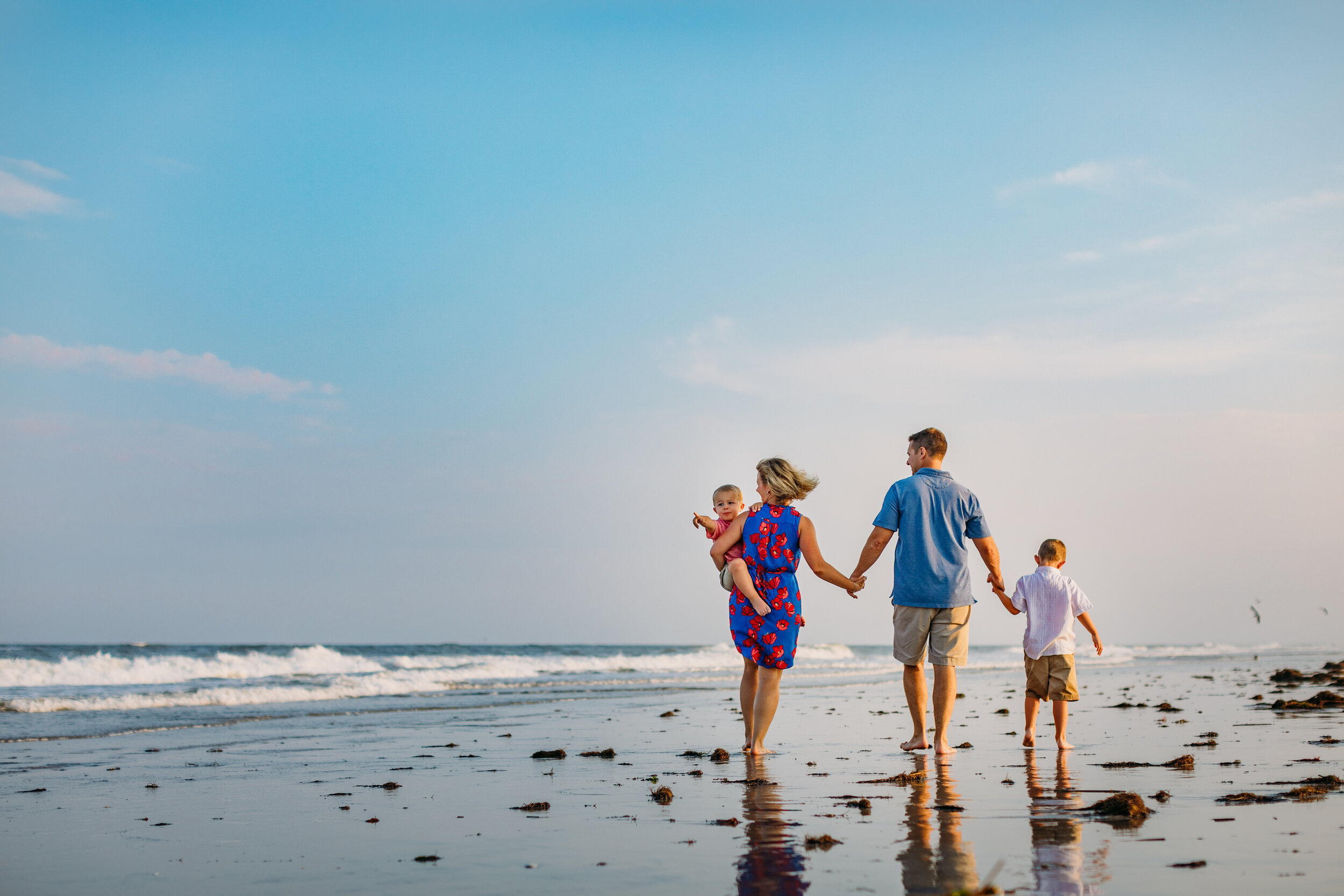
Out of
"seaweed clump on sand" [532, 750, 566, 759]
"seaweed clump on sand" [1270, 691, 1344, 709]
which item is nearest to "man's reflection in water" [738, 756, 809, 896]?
"seaweed clump on sand" [532, 750, 566, 759]

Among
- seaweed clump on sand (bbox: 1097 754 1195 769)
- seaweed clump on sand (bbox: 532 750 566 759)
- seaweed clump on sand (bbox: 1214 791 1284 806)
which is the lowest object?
seaweed clump on sand (bbox: 532 750 566 759)

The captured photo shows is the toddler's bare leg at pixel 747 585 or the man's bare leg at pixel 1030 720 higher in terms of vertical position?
the toddler's bare leg at pixel 747 585

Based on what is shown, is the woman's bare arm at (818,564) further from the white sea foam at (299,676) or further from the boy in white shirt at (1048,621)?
the white sea foam at (299,676)

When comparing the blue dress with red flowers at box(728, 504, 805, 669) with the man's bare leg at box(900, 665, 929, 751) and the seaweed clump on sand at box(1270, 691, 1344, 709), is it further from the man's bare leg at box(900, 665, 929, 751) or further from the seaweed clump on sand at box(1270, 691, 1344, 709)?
the seaweed clump on sand at box(1270, 691, 1344, 709)

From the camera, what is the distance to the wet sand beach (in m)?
3.26

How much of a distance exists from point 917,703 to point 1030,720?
101 centimetres

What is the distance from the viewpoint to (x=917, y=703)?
6.84 m

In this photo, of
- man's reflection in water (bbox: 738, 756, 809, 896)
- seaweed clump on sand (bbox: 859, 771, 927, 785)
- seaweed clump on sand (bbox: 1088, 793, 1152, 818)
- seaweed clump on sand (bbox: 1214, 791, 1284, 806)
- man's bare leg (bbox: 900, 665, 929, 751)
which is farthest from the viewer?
man's bare leg (bbox: 900, 665, 929, 751)

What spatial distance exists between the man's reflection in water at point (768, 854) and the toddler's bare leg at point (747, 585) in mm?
1721

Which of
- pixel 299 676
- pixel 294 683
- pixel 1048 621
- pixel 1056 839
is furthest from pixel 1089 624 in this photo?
pixel 299 676

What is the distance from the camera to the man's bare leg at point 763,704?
6.70 meters

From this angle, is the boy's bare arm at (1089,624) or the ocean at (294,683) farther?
the ocean at (294,683)

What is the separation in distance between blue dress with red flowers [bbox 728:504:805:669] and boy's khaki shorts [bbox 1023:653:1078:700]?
1.85m

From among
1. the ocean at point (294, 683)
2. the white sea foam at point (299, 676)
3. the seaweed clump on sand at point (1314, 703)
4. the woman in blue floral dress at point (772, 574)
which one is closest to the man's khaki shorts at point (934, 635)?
the woman in blue floral dress at point (772, 574)
